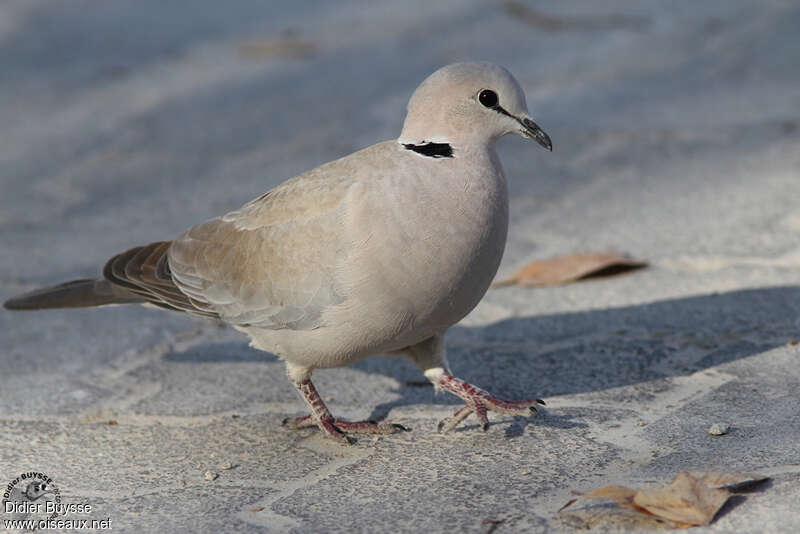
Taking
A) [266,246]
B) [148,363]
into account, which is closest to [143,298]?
[148,363]

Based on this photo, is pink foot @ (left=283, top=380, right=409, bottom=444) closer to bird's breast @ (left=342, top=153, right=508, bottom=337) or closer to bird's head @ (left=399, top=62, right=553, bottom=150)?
bird's breast @ (left=342, top=153, right=508, bottom=337)

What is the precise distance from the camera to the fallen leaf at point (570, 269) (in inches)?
178

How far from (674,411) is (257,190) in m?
3.19

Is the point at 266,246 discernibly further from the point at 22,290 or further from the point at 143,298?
the point at 22,290

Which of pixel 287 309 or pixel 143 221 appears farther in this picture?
pixel 143 221

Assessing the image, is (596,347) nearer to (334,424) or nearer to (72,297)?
(334,424)

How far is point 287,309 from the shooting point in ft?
11.0

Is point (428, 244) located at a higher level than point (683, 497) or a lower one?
higher

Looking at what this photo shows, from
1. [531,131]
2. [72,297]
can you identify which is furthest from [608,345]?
[72,297]

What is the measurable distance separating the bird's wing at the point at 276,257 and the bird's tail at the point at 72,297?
10.7 inches

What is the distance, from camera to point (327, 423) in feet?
11.0

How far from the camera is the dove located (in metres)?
3.08

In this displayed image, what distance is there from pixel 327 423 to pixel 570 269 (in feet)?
5.34

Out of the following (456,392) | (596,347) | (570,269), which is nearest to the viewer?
(456,392)
